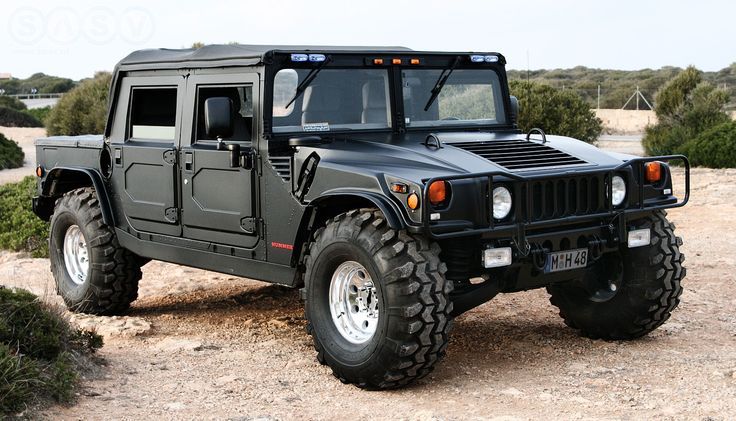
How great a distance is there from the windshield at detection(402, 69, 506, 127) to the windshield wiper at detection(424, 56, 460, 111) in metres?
0.02

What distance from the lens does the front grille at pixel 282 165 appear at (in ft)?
21.4

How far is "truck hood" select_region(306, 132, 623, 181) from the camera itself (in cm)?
596

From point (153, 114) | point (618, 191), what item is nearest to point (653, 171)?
point (618, 191)

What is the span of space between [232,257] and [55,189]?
2520 millimetres

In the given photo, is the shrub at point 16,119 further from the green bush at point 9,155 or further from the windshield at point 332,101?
the windshield at point 332,101

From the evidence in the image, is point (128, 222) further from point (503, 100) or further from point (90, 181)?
point (503, 100)

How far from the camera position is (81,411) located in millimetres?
5617

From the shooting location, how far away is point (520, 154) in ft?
21.1

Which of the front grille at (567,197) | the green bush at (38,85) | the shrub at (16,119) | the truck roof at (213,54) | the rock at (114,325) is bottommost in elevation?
the rock at (114,325)

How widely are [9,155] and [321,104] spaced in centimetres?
1777

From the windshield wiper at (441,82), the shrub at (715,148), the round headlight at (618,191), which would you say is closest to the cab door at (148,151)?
the windshield wiper at (441,82)

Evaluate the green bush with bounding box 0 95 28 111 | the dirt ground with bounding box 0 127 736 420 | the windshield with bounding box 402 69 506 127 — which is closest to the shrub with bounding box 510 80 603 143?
the dirt ground with bounding box 0 127 736 420

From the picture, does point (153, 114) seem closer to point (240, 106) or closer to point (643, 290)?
point (240, 106)

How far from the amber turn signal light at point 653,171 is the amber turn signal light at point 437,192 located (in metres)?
1.67
